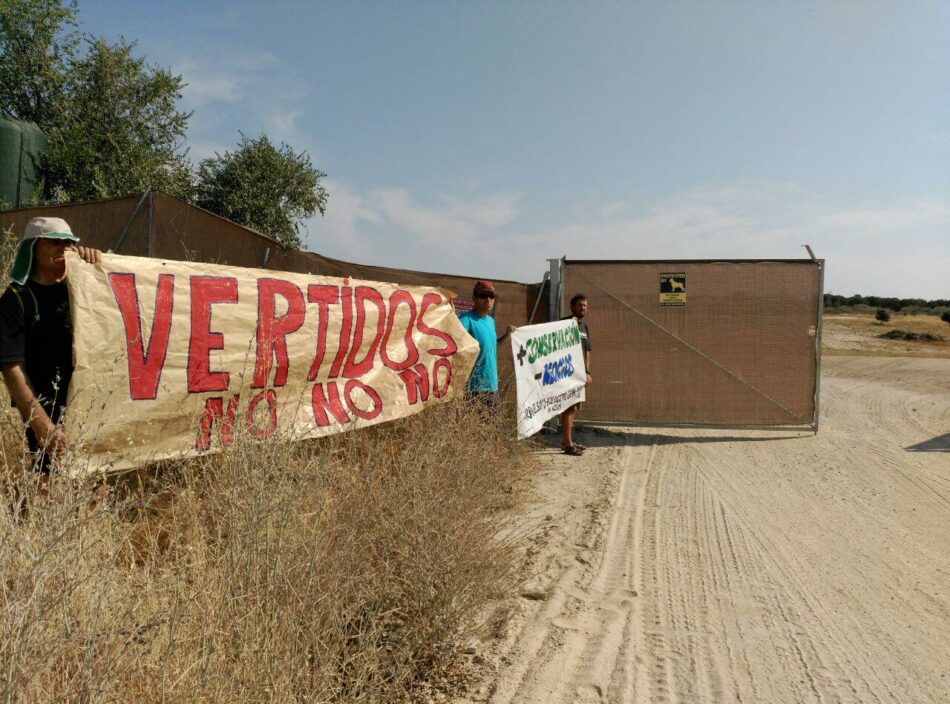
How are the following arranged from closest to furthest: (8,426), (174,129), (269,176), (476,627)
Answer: (476,627) → (8,426) → (174,129) → (269,176)

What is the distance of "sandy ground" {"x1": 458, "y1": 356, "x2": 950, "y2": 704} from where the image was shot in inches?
119

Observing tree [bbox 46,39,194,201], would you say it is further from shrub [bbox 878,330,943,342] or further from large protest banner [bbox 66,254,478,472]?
shrub [bbox 878,330,943,342]

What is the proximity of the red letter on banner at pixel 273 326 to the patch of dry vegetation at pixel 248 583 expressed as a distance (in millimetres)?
753

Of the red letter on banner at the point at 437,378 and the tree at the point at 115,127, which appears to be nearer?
the red letter on banner at the point at 437,378

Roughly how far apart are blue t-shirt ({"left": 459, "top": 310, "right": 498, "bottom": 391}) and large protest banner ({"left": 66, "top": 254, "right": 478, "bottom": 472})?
35 centimetres

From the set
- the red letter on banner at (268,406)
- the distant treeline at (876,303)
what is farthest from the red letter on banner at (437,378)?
the distant treeline at (876,303)

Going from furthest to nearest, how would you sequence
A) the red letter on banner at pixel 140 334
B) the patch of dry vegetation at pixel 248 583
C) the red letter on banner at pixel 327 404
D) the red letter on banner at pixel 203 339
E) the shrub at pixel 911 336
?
the shrub at pixel 911 336 → the red letter on banner at pixel 327 404 → the red letter on banner at pixel 203 339 → the red letter on banner at pixel 140 334 → the patch of dry vegetation at pixel 248 583

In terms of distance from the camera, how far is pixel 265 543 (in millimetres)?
2654

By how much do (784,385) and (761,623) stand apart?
233 inches

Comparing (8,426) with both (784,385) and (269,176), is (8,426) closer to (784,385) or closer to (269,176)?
(784,385)

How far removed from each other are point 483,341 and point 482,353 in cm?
12

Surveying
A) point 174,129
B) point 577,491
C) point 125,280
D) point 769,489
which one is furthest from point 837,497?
point 174,129

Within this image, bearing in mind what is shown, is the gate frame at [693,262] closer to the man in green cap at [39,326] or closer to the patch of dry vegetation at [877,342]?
the man in green cap at [39,326]

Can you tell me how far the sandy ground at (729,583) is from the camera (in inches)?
119
